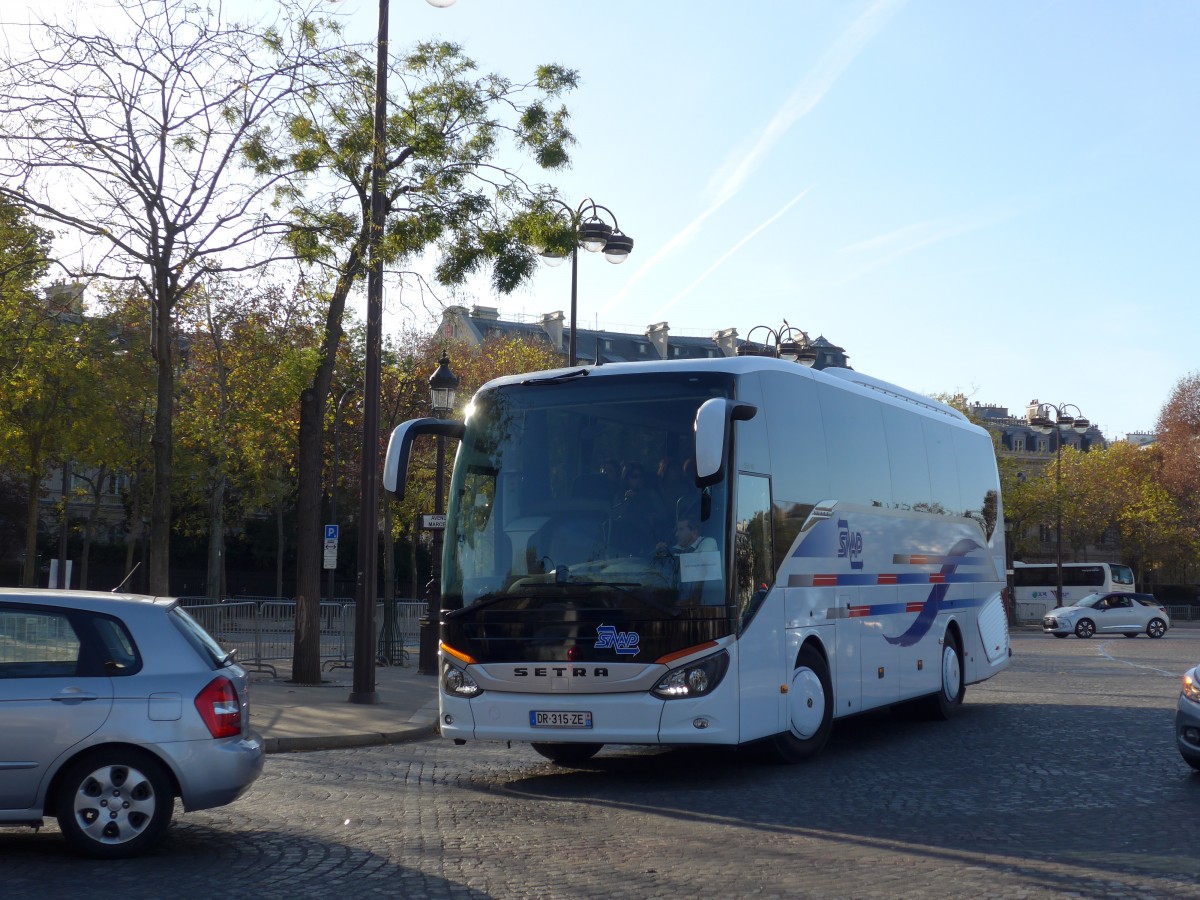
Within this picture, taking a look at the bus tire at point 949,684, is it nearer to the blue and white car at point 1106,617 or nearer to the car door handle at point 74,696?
the car door handle at point 74,696

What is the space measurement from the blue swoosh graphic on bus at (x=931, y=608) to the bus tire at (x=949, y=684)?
0.60 metres

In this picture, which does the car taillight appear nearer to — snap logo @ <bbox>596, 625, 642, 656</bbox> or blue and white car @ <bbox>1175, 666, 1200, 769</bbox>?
snap logo @ <bbox>596, 625, 642, 656</bbox>

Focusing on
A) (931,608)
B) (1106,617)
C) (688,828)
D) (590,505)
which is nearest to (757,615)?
(590,505)

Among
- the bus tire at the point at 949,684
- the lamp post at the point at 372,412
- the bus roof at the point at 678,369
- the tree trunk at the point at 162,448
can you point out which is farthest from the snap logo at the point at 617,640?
the tree trunk at the point at 162,448

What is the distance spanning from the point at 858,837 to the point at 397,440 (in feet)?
15.7

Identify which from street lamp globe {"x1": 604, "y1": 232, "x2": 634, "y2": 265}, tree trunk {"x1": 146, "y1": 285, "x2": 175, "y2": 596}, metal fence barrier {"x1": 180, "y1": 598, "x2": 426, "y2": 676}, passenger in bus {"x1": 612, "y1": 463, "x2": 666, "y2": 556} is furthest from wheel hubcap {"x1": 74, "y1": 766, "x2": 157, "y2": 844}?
street lamp globe {"x1": 604, "y1": 232, "x2": 634, "y2": 265}

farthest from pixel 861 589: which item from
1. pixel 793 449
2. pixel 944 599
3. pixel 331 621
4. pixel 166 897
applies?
pixel 331 621

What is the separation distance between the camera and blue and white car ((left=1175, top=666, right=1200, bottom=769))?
10.7 metres

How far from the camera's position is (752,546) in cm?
1086

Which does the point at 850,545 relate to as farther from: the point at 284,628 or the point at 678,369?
the point at 284,628

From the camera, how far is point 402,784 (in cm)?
1095

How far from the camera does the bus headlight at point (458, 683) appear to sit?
10680mm

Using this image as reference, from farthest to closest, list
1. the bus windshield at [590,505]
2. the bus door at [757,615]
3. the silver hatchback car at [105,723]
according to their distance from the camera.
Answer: the bus door at [757,615], the bus windshield at [590,505], the silver hatchback car at [105,723]

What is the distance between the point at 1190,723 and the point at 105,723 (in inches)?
310
